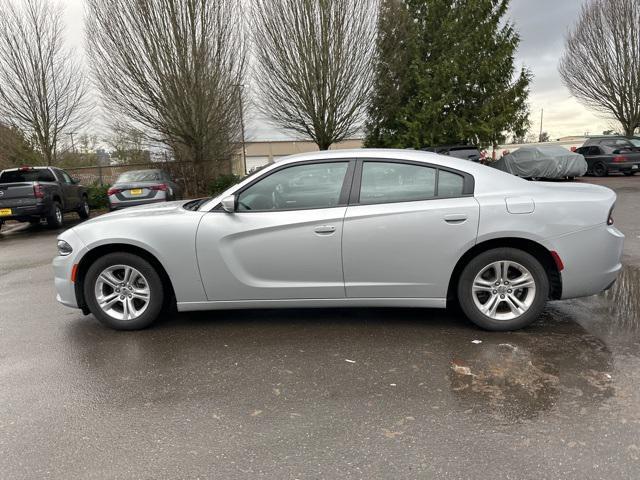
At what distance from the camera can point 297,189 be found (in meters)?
4.15

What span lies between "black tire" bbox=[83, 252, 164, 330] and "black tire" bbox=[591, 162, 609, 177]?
21.1 m

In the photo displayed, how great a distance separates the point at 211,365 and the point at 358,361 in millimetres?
1112

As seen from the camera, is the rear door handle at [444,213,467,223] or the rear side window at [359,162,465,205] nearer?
the rear door handle at [444,213,467,223]

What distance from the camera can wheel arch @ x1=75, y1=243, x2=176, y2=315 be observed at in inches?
168

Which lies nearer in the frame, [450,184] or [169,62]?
[450,184]

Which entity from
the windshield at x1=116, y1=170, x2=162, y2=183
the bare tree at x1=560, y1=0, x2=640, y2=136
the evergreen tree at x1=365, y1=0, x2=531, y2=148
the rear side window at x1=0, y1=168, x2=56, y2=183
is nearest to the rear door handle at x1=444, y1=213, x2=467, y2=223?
the windshield at x1=116, y1=170, x2=162, y2=183

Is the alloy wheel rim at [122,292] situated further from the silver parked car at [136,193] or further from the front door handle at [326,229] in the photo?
the silver parked car at [136,193]

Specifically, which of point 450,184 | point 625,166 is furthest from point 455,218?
point 625,166

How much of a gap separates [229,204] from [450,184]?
1.88 m

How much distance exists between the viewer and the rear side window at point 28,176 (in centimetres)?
1253

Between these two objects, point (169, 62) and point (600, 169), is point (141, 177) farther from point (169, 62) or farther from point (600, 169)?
point (600, 169)

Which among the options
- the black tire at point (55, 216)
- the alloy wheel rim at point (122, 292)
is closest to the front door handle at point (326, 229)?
the alloy wheel rim at point (122, 292)

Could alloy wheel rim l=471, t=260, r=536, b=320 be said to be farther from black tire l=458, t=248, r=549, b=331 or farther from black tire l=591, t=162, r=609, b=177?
black tire l=591, t=162, r=609, b=177

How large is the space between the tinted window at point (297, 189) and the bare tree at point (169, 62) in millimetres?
12443
